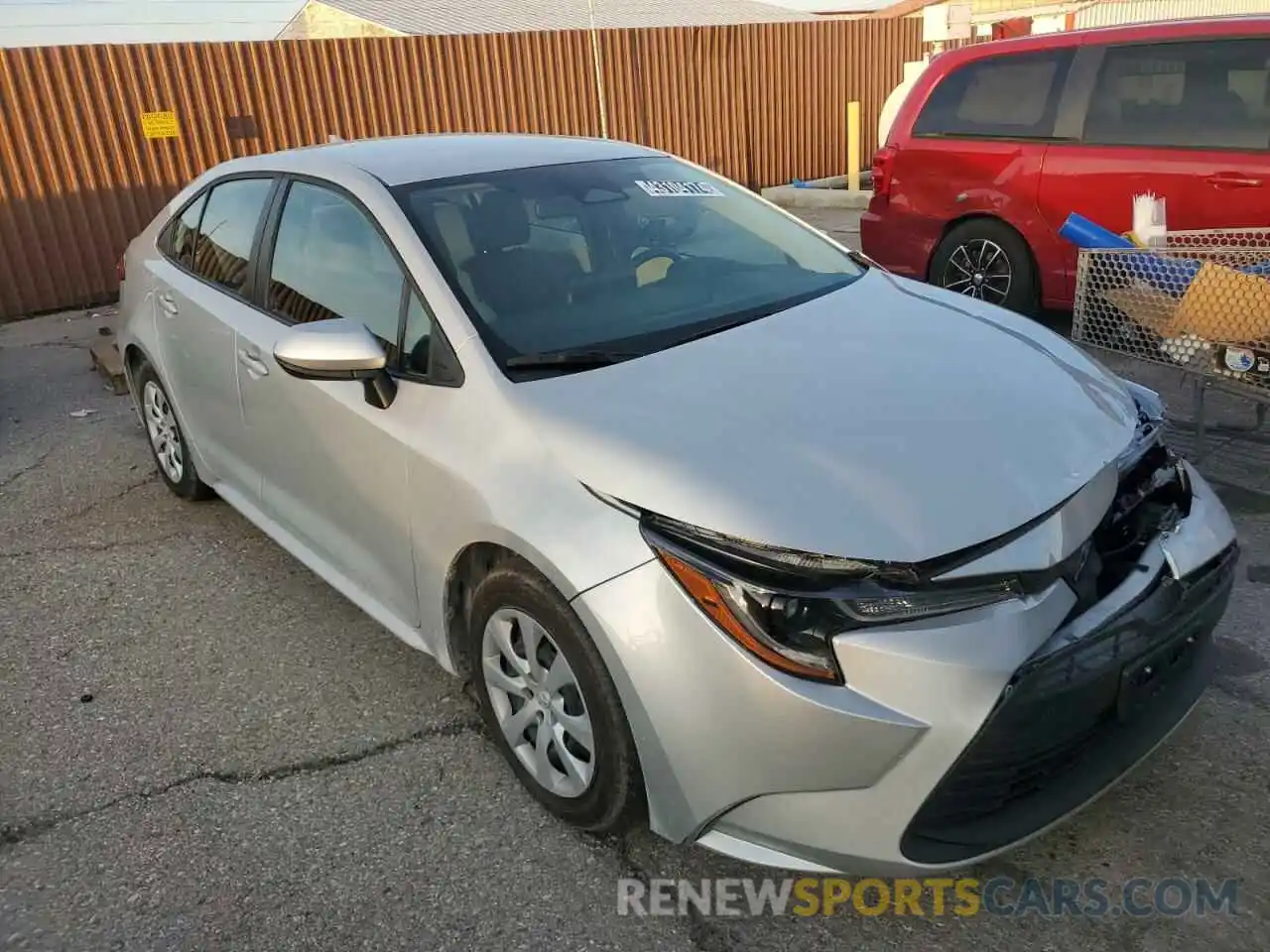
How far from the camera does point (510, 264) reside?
292 centimetres

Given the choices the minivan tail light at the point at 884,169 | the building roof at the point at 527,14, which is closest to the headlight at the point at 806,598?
the minivan tail light at the point at 884,169

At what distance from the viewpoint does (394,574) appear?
2914 mm

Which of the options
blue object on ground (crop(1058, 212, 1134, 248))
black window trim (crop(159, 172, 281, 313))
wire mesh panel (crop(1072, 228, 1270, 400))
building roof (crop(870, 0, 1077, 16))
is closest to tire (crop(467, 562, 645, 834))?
black window trim (crop(159, 172, 281, 313))

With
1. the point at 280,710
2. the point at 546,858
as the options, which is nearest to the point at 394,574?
the point at 280,710

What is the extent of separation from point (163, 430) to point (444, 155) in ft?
7.12

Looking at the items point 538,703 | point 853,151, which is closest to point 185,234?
point 538,703

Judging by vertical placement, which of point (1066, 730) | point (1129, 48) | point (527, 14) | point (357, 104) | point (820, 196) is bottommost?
point (820, 196)

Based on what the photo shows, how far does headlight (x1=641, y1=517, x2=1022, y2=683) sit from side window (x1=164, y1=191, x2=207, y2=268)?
3.09m

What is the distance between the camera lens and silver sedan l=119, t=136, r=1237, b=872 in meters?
1.96

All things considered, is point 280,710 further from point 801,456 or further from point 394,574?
point 801,456

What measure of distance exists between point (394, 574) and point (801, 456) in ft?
4.34

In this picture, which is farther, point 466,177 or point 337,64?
point 337,64

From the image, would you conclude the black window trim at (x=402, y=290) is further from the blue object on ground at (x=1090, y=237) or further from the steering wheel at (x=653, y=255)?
the blue object on ground at (x=1090, y=237)

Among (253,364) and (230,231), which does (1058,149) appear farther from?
(253,364)
